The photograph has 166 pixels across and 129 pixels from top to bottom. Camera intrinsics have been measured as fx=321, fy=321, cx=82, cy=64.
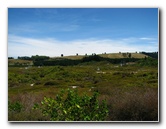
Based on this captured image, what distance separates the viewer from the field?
4746mm

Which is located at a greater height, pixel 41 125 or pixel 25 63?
pixel 25 63

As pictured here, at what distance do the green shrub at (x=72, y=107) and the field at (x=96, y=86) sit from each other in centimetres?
8

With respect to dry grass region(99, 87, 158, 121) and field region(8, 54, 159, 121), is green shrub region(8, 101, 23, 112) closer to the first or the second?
field region(8, 54, 159, 121)

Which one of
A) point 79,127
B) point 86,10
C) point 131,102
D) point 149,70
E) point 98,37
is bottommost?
point 79,127

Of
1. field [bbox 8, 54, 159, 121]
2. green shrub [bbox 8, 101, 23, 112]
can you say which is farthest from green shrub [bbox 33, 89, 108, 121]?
green shrub [bbox 8, 101, 23, 112]

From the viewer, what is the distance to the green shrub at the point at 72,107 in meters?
4.73

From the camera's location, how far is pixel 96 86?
484 cm

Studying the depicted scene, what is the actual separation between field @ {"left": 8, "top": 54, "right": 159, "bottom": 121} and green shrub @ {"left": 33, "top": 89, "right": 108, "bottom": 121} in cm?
8

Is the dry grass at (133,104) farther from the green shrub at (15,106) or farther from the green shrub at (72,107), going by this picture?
the green shrub at (15,106)

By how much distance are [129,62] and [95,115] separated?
3.09ft

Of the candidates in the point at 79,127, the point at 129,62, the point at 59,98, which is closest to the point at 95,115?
the point at 79,127

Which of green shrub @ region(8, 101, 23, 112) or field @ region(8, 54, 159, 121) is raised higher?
field @ region(8, 54, 159, 121)

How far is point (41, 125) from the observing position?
4719 millimetres
